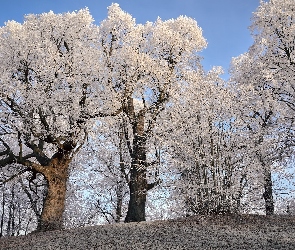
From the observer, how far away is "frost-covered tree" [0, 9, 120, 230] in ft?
61.0

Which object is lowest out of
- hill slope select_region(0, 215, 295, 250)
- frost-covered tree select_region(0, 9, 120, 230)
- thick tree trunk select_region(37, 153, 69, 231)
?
hill slope select_region(0, 215, 295, 250)

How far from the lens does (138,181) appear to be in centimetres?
1911

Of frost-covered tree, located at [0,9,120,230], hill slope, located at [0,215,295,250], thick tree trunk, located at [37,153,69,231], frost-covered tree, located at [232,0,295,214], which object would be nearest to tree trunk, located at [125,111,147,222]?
frost-covered tree, located at [0,9,120,230]

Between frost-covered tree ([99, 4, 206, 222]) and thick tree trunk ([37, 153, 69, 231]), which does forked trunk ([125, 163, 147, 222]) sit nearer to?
frost-covered tree ([99, 4, 206, 222])

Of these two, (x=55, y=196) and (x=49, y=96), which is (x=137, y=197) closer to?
(x=55, y=196)

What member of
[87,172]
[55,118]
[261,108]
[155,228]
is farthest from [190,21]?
[87,172]

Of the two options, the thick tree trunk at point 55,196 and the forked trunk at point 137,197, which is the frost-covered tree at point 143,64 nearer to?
the forked trunk at point 137,197

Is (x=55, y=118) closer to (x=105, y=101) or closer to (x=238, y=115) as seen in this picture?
(x=105, y=101)

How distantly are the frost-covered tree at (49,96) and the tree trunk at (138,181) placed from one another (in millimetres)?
2206

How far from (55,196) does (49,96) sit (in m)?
5.13

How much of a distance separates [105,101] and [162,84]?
3527 millimetres

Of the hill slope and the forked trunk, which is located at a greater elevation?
the forked trunk

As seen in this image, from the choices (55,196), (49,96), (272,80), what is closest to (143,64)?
(49,96)

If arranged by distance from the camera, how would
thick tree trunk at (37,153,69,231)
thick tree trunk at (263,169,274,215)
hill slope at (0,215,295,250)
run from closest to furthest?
hill slope at (0,215,295,250), thick tree trunk at (37,153,69,231), thick tree trunk at (263,169,274,215)
